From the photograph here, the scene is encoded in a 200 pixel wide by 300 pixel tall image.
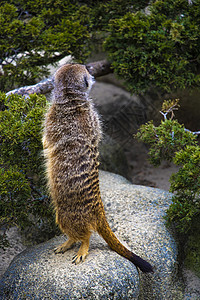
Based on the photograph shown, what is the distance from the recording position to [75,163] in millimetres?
2918

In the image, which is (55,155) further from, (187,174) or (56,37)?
(56,37)

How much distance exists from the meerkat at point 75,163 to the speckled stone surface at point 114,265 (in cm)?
16

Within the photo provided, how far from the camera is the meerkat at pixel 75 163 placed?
2.92m

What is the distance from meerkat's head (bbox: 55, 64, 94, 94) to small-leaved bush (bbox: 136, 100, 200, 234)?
1.17 meters

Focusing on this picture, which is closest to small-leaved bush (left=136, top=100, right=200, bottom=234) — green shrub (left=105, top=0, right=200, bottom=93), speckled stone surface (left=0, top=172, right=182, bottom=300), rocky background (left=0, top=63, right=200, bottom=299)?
speckled stone surface (left=0, top=172, right=182, bottom=300)

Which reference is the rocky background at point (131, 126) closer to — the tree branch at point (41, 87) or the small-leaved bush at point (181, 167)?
the tree branch at point (41, 87)

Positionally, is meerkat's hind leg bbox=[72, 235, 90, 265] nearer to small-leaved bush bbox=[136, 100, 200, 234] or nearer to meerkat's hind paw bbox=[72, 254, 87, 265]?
meerkat's hind paw bbox=[72, 254, 87, 265]

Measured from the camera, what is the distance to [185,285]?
3.38m

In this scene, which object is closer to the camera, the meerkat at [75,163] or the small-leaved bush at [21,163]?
the meerkat at [75,163]

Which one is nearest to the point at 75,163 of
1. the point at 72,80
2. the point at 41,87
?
the point at 72,80

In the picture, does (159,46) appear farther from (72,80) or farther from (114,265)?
(114,265)

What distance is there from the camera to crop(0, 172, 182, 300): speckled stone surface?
269 centimetres

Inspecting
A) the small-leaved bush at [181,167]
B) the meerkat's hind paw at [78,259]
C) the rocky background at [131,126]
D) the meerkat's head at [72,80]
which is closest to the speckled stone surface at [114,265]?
the meerkat's hind paw at [78,259]

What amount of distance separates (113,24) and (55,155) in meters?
2.99
